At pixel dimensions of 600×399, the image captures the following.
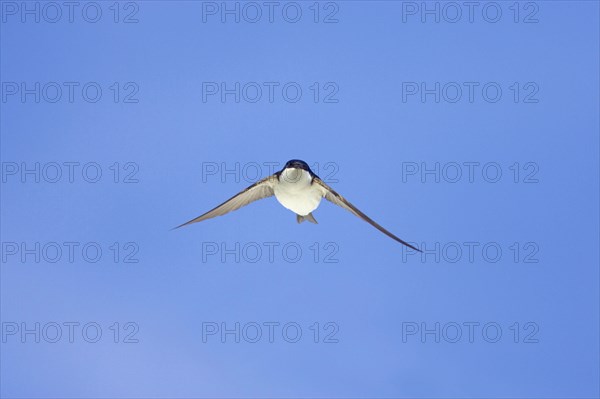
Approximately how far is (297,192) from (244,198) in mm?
709

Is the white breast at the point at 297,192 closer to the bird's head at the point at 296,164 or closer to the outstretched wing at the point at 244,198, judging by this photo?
the bird's head at the point at 296,164

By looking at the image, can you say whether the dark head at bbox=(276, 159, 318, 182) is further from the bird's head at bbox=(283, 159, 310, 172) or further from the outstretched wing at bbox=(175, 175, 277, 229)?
the outstretched wing at bbox=(175, 175, 277, 229)

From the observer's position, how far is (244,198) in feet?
26.6

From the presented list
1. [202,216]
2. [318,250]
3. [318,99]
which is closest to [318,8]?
[318,99]

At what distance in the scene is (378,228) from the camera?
24.2 feet

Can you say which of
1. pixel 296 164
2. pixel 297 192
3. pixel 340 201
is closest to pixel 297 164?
pixel 296 164

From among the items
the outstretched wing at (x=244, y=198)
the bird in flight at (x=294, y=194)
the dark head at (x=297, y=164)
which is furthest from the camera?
the outstretched wing at (x=244, y=198)

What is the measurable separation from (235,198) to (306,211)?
0.80 m

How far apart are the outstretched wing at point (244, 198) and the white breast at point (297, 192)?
0.55 feet

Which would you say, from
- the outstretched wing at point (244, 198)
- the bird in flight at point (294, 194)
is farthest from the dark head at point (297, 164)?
the outstretched wing at point (244, 198)

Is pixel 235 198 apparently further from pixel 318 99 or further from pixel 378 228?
pixel 318 99

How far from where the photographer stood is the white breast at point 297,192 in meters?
7.50

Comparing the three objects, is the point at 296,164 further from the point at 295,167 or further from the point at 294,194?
the point at 294,194

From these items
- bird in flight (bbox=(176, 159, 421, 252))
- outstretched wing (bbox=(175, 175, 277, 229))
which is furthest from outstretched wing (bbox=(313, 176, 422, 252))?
outstretched wing (bbox=(175, 175, 277, 229))
